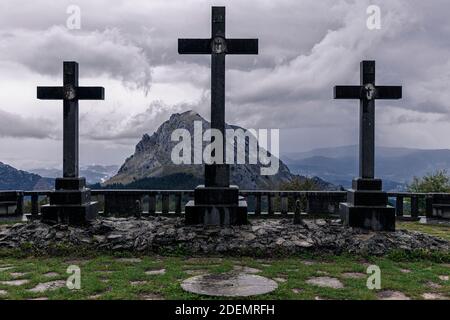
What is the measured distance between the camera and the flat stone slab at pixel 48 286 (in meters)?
6.75

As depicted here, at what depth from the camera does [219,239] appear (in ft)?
33.9

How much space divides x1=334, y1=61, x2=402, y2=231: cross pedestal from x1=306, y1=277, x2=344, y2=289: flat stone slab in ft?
15.2

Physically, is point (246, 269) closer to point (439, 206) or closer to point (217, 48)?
point (217, 48)

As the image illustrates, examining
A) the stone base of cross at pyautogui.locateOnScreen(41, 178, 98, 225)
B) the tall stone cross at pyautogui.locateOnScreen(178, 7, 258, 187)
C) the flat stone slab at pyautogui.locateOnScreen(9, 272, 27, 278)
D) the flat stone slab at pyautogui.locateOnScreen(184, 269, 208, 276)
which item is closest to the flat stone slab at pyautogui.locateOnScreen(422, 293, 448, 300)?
the flat stone slab at pyautogui.locateOnScreen(184, 269, 208, 276)

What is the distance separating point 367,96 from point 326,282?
6.90 meters

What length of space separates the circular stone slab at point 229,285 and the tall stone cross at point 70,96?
6.96 metres

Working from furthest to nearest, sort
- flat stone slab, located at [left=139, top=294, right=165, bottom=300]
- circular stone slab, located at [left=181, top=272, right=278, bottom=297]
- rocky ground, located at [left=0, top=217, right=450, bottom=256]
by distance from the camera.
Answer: rocky ground, located at [left=0, top=217, right=450, bottom=256] < circular stone slab, located at [left=181, top=272, right=278, bottom=297] < flat stone slab, located at [left=139, top=294, right=165, bottom=300]

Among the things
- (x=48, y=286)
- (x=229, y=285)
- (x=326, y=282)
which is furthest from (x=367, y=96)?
(x=48, y=286)

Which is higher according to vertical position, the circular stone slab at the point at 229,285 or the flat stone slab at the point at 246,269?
the circular stone slab at the point at 229,285

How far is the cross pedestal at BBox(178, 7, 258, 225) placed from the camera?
1146 centimetres

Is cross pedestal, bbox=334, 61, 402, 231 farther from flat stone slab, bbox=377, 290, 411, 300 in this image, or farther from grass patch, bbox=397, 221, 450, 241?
flat stone slab, bbox=377, 290, 411, 300

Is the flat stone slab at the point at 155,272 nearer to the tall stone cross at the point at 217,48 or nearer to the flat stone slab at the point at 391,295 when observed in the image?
the flat stone slab at the point at 391,295

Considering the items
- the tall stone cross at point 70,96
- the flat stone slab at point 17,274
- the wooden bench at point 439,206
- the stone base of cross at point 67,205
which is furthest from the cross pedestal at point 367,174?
the flat stone slab at point 17,274
